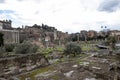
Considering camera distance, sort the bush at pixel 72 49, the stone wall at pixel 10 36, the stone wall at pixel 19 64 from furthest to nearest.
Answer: the stone wall at pixel 10 36, the bush at pixel 72 49, the stone wall at pixel 19 64

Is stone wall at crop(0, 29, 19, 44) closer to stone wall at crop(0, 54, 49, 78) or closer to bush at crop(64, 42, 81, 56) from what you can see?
bush at crop(64, 42, 81, 56)

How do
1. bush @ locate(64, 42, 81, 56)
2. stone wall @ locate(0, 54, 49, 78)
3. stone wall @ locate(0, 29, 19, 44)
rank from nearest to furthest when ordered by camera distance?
stone wall @ locate(0, 54, 49, 78) → bush @ locate(64, 42, 81, 56) → stone wall @ locate(0, 29, 19, 44)

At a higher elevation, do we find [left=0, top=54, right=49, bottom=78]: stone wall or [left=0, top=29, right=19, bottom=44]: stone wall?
[left=0, top=29, right=19, bottom=44]: stone wall

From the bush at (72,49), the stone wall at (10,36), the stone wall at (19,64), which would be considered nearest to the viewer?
the stone wall at (19,64)

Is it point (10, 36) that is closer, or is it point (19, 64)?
point (19, 64)

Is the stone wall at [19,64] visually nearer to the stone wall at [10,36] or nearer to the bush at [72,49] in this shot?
the bush at [72,49]

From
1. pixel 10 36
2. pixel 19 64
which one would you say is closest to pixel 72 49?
pixel 19 64

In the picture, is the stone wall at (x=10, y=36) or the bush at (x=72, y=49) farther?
the stone wall at (x=10, y=36)

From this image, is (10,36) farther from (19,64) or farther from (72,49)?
(19,64)

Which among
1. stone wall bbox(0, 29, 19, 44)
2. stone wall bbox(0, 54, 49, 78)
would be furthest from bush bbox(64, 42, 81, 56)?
stone wall bbox(0, 29, 19, 44)

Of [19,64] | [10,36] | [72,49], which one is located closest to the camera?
[19,64]

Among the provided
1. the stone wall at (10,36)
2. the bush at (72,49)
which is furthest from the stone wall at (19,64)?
the stone wall at (10,36)

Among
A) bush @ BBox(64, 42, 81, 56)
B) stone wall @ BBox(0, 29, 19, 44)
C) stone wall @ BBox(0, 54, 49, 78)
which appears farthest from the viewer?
stone wall @ BBox(0, 29, 19, 44)

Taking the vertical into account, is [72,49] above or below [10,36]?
below
